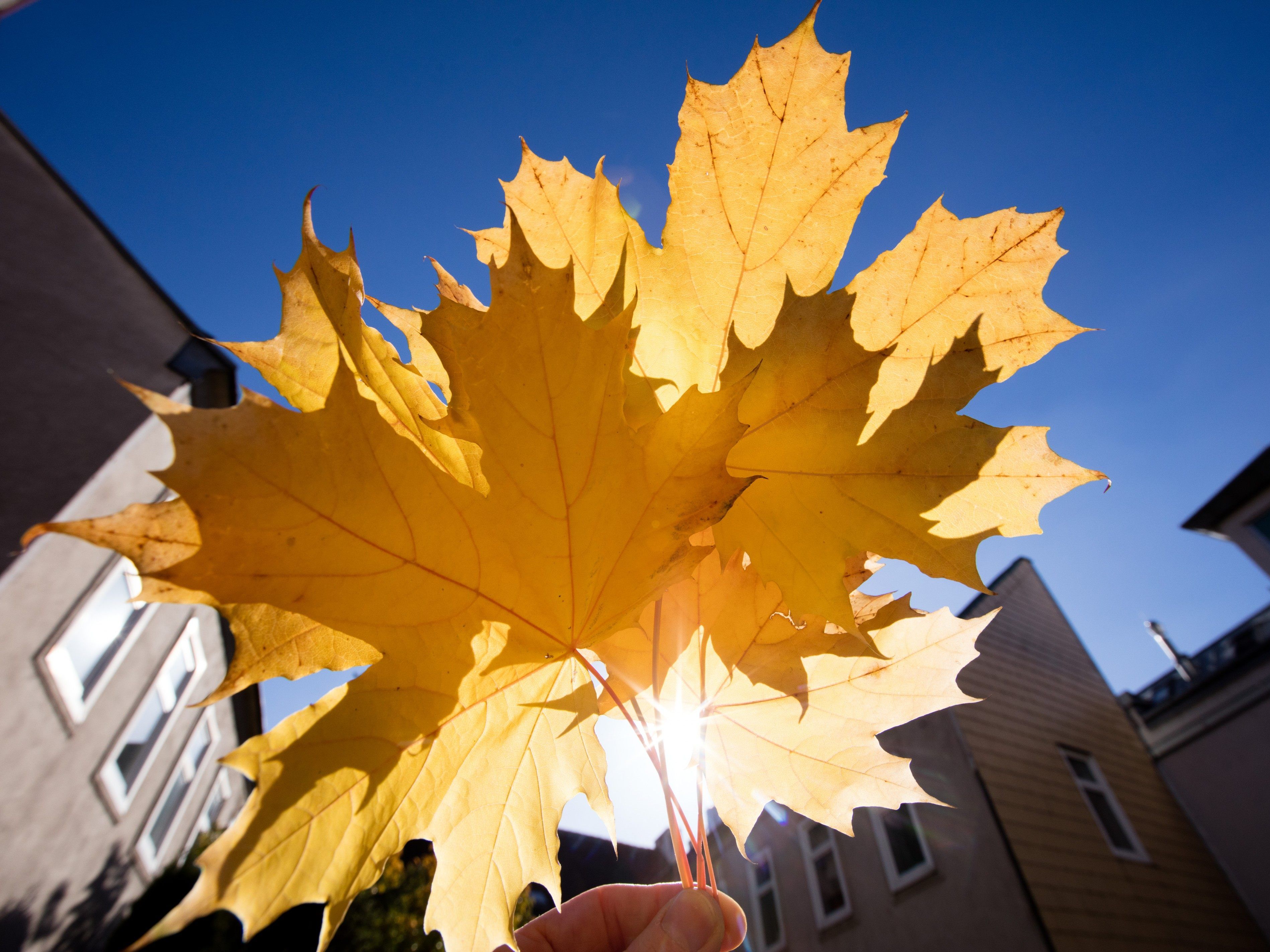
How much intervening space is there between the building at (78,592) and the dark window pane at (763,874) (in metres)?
9.62

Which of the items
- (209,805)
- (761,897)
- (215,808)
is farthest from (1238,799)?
(215,808)

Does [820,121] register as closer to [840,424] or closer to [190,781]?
[840,424]

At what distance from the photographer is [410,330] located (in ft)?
2.82

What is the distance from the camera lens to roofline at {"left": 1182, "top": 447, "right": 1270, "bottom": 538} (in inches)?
384

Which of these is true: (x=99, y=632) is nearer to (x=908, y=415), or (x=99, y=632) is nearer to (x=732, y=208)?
(x=732, y=208)

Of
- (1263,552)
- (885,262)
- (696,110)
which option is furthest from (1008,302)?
(1263,552)

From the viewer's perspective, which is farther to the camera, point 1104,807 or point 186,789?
point 186,789

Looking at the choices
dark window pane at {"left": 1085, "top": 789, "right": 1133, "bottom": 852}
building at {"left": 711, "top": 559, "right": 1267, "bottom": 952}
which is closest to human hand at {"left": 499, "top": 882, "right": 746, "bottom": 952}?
building at {"left": 711, "top": 559, "right": 1267, "bottom": 952}

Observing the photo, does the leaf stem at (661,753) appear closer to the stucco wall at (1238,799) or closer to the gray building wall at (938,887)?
the gray building wall at (938,887)

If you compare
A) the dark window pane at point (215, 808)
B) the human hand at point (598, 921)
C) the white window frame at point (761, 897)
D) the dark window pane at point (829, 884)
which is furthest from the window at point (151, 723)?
the dark window pane at point (829, 884)

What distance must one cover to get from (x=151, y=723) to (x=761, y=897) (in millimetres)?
10050

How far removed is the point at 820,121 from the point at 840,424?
37 cm

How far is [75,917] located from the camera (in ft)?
26.0

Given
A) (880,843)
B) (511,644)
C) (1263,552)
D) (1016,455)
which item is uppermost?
(1263,552)
